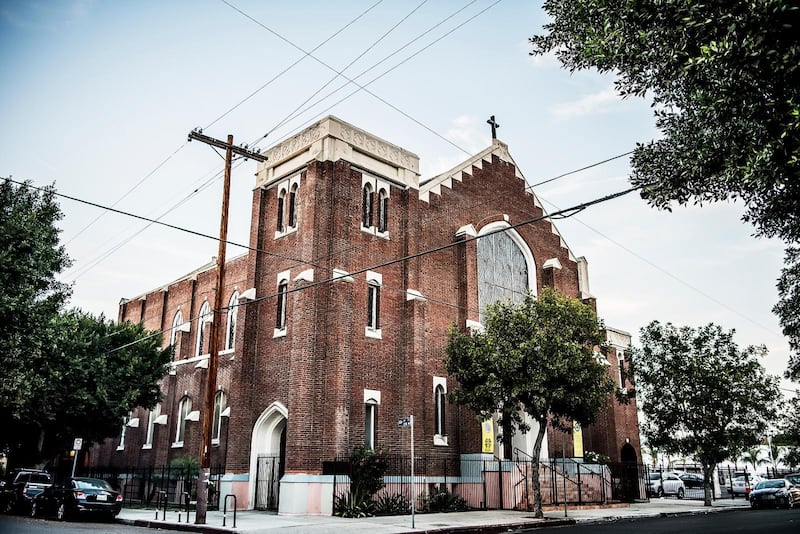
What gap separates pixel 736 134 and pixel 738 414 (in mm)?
24194

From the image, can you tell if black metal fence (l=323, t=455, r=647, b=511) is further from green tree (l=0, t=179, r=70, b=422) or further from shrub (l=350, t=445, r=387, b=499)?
green tree (l=0, t=179, r=70, b=422)

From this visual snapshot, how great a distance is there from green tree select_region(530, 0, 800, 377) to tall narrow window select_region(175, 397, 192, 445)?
27.1 metres

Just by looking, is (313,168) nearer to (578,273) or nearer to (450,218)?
(450,218)

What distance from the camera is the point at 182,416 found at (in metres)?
34.2

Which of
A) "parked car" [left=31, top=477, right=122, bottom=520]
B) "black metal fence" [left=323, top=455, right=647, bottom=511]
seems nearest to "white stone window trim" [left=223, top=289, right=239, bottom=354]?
"parked car" [left=31, top=477, right=122, bottom=520]

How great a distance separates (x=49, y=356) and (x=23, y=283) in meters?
6.62

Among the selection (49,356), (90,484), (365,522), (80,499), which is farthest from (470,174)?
(80,499)

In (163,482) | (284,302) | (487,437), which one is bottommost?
(163,482)

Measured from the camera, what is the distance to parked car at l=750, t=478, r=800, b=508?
29906 mm

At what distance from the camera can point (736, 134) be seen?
1073 centimetres

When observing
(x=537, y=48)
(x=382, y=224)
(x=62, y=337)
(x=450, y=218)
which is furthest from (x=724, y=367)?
(x=62, y=337)

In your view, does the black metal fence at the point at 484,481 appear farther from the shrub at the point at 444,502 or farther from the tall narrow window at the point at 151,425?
the tall narrow window at the point at 151,425

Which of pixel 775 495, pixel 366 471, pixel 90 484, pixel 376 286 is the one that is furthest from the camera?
pixel 775 495

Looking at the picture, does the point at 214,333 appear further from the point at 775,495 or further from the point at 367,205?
the point at 775,495
